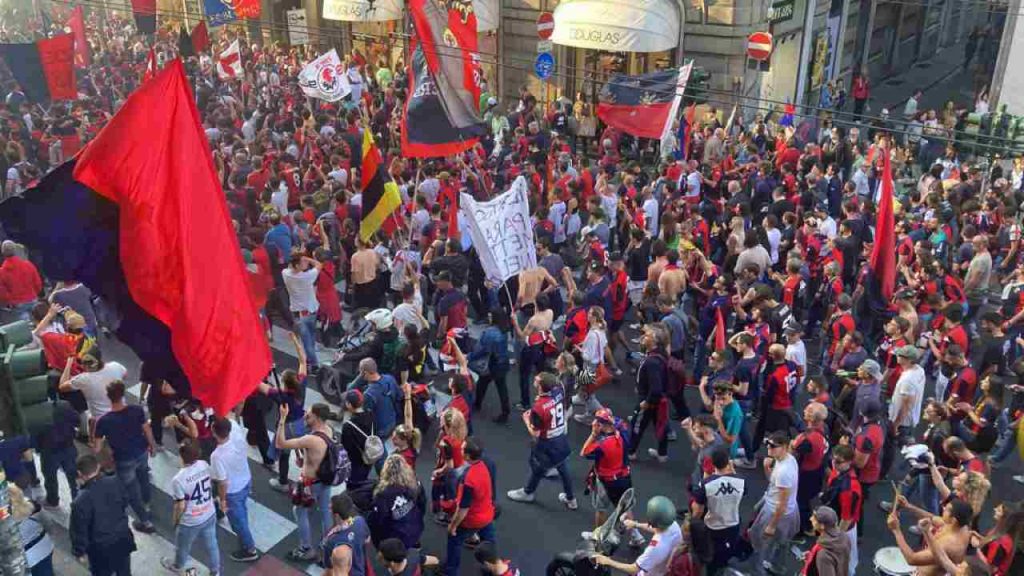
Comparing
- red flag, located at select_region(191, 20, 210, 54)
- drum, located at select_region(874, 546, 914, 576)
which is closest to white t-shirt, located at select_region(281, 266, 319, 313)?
drum, located at select_region(874, 546, 914, 576)

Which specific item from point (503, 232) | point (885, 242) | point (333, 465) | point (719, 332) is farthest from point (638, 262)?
point (333, 465)

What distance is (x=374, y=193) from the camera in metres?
11.6

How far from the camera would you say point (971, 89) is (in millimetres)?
30047

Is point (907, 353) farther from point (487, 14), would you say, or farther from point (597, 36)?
point (487, 14)

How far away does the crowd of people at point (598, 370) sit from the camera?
24.1 ft

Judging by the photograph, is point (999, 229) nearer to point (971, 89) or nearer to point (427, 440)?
point (427, 440)

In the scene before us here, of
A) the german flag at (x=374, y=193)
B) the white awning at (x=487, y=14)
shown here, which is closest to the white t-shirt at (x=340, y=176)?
the german flag at (x=374, y=193)

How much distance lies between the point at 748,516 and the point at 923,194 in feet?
28.4

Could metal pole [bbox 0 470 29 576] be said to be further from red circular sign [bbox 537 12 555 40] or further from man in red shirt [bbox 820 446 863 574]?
red circular sign [bbox 537 12 555 40]

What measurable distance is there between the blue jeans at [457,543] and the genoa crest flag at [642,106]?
8891 millimetres

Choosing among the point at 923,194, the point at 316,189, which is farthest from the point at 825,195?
the point at 316,189

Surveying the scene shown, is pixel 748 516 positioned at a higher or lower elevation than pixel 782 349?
lower

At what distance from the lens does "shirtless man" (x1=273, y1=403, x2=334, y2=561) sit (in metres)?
7.58

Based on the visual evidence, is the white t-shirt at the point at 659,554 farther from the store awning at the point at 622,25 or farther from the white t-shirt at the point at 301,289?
the store awning at the point at 622,25
